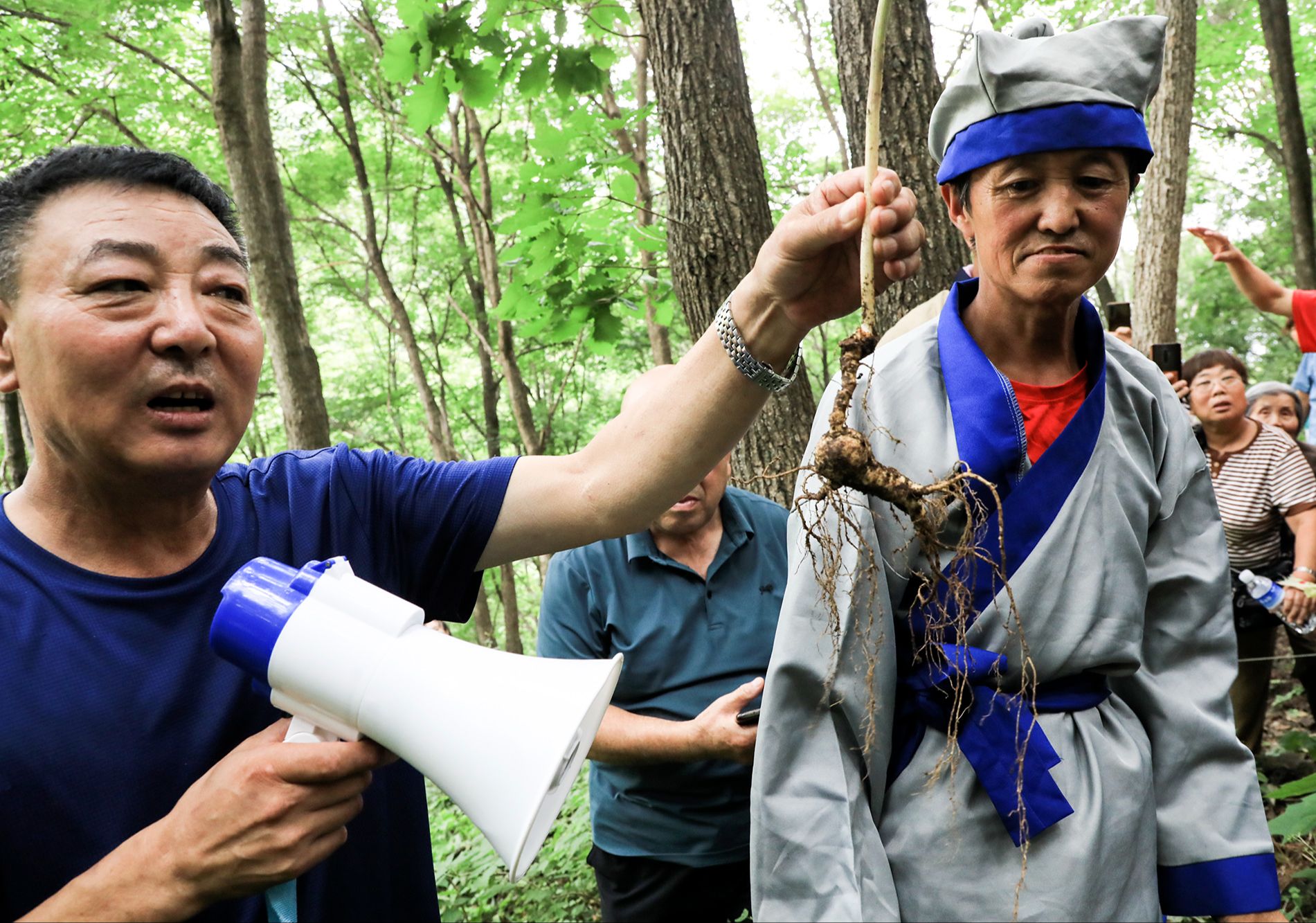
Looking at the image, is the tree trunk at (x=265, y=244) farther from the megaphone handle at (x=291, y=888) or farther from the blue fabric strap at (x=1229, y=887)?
the blue fabric strap at (x=1229, y=887)

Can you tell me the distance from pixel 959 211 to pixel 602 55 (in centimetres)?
296

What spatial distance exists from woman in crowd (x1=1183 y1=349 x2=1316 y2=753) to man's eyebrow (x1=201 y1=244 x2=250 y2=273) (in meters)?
4.35

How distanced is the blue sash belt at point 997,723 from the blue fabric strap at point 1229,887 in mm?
346

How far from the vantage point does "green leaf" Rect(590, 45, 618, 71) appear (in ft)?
14.1

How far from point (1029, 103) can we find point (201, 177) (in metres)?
1.48

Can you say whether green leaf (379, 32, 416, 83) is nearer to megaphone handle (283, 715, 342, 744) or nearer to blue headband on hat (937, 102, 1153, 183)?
blue headband on hat (937, 102, 1153, 183)

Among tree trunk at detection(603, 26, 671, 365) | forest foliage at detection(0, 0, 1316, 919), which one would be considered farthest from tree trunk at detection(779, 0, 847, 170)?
tree trunk at detection(603, 26, 671, 365)

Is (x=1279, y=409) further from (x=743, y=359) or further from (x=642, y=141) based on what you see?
(x=642, y=141)

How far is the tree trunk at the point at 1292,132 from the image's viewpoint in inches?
316

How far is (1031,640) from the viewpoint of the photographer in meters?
1.63

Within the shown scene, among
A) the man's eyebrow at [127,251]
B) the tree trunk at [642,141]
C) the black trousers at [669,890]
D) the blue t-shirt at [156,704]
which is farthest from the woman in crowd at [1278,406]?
the man's eyebrow at [127,251]

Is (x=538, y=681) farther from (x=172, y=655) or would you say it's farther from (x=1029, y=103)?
(x=1029, y=103)

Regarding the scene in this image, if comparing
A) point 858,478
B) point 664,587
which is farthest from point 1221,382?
point 858,478

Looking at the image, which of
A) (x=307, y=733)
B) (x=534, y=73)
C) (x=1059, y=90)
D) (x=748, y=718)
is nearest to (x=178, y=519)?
(x=307, y=733)
